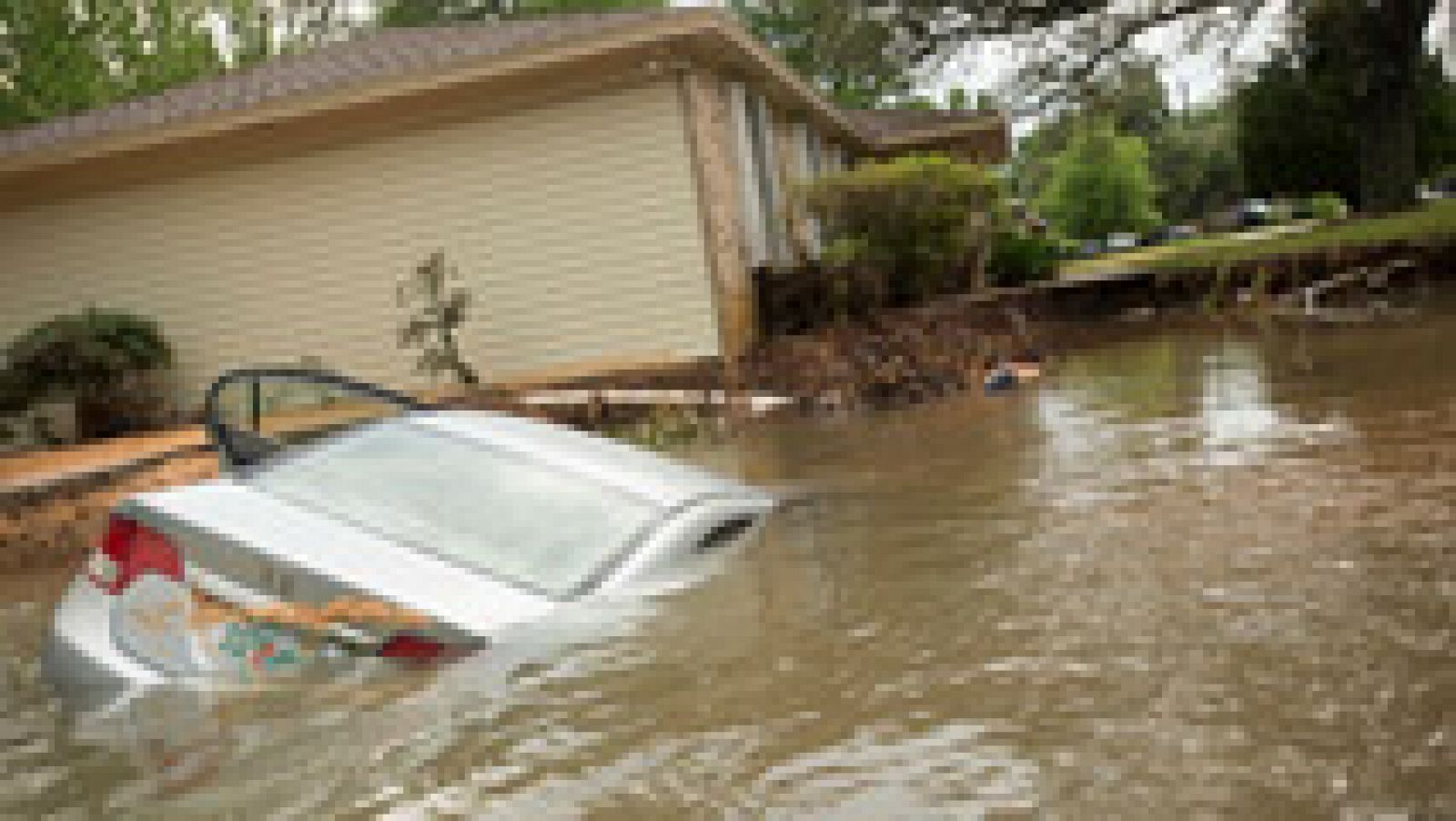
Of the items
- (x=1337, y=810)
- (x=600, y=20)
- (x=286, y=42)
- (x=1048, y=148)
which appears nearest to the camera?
(x=1337, y=810)

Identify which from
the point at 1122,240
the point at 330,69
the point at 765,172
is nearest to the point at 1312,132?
the point at 765,172

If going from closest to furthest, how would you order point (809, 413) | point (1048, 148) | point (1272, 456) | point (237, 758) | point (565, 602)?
point (237, 758) → point (565, 602) → point (1272, 456) → point (809, 413) → point (1048, 148)

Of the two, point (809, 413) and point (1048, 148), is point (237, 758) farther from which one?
point (1048, 148)

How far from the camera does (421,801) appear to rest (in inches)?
107

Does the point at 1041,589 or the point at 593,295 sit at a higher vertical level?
the point at 593,295

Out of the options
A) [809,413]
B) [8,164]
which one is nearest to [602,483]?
[809,413]

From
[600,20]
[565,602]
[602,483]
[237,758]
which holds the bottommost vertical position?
[237,758]

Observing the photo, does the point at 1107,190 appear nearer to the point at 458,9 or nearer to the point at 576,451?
the point at 458,9

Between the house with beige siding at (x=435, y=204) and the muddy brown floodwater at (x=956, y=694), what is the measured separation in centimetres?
845

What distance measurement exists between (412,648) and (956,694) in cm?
131

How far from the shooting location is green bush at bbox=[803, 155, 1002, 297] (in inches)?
553

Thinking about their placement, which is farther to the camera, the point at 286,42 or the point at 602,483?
the point at 286,42

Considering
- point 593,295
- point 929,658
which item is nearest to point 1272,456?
point 929,658

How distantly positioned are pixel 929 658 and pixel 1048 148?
74.1 ft
